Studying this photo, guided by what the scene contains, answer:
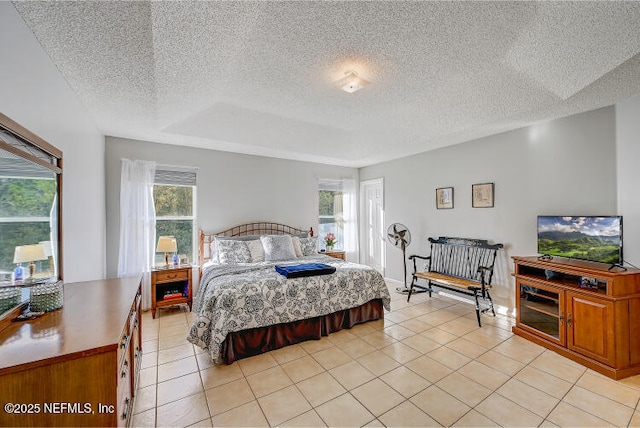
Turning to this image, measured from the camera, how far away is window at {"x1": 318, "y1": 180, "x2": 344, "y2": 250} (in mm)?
5613

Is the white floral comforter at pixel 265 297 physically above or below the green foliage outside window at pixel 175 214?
below

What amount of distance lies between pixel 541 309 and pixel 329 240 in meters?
3.37

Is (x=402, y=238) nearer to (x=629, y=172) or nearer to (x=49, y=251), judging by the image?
(x=629, y=172)

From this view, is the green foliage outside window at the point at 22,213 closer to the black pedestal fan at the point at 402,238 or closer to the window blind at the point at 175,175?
the window blind at the point at 175,175

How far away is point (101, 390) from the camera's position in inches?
45.2

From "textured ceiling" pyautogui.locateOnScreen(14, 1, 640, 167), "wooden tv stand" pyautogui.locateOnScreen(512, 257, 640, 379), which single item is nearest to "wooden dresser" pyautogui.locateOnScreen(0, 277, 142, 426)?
"textured ceiling" pyautogui.locateOnScreen(14, 1, 640, 167)

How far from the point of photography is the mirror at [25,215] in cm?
132

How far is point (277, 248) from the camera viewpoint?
403 cm

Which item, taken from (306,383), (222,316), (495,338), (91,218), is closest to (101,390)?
(222,316)

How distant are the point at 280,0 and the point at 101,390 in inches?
81.1

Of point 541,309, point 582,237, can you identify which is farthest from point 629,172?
point 541,309

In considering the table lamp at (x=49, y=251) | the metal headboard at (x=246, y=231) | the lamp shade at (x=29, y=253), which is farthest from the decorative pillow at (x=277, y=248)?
the lamp shade at (x=29, y=253)

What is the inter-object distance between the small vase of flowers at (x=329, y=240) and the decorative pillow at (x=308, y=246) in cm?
86

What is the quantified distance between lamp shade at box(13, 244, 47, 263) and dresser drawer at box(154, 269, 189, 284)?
6.63 ft
